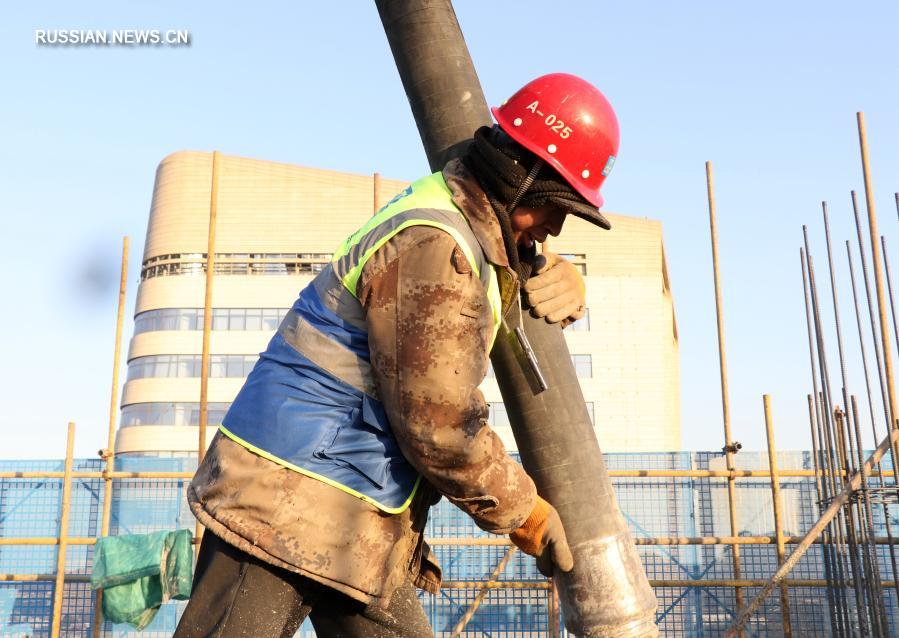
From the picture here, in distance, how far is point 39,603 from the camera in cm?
1183

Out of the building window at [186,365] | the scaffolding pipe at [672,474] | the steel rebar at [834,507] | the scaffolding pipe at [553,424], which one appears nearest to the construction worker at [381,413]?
the scaffolding pipe at [553,424]

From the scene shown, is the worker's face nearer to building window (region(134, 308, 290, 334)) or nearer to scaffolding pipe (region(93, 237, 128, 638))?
scaffolding pipe (region(93, 237, 128, 638))

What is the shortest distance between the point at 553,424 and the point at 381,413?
46 centimetres

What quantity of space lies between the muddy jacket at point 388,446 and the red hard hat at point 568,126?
0.24 m

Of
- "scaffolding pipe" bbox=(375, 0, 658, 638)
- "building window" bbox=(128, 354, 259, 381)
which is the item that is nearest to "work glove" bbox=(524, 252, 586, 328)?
"scaffolding pipe" bbox=(375, 0, 658, 638)

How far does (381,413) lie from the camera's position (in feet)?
7.15

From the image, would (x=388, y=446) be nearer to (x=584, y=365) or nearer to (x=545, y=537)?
(x=545, y=537)

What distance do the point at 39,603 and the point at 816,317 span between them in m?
8.96

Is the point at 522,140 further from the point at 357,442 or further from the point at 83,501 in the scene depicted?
the point at 83,501

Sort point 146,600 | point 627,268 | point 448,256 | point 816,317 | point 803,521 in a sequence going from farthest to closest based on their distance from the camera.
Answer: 1. point 627,268
2. point 803,521
3. point 146,600
4. point 816,317
5. point 448,256

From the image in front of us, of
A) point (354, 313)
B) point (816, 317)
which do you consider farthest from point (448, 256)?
point (816, 317)

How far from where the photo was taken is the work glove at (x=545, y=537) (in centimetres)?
237

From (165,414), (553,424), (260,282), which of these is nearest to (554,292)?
(553,424)

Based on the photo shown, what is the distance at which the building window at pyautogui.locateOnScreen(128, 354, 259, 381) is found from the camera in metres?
42.7
